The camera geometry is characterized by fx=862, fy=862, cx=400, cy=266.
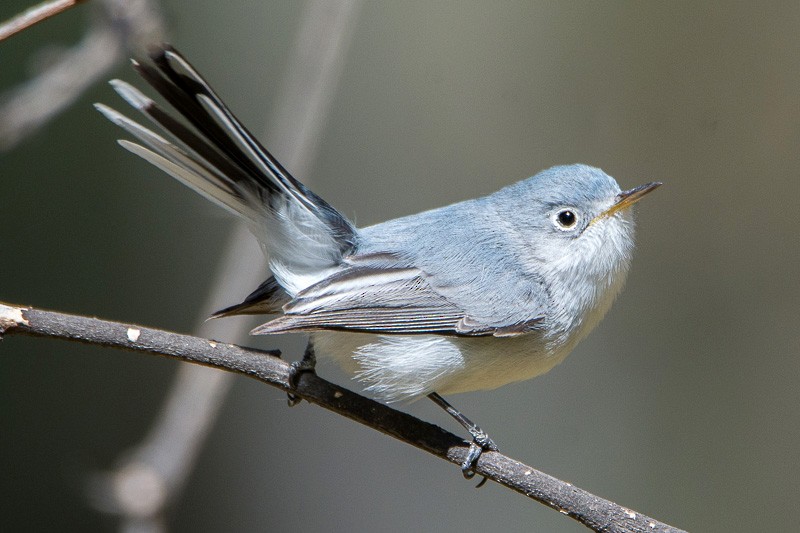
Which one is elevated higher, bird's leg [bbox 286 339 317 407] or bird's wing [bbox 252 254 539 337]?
bird's wing [bbox 252 254 539 337]

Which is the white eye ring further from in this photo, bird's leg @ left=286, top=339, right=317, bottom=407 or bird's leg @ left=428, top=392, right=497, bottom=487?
bird's leg @ left=286, top=339, right=317, bottom=407

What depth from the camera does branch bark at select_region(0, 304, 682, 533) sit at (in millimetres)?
1937

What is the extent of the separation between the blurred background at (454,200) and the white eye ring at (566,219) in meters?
1.40

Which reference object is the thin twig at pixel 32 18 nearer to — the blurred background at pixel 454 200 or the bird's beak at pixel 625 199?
the bird's beak at pixel 625 199

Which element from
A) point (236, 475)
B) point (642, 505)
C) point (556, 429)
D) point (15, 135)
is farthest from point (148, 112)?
point (642, 505)

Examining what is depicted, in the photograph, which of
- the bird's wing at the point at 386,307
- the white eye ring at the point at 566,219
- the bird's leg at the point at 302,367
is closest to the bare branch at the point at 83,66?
the bird's wing at the point at 386,307

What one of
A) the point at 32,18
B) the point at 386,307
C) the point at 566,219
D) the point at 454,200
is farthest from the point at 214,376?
the point at 454,200

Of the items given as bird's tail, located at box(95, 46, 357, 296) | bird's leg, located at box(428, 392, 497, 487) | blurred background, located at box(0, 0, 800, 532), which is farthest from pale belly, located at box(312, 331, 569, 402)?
blurred background, located at box(0, 0, 800, 532)

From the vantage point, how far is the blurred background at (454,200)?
171 inches

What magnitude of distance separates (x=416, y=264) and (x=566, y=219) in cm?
52

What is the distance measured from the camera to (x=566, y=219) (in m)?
2.78

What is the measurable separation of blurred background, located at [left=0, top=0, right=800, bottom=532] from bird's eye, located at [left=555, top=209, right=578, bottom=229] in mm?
1403

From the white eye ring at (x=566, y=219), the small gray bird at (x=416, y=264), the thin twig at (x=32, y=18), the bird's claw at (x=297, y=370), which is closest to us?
the thin twig at (x=32, y=18)

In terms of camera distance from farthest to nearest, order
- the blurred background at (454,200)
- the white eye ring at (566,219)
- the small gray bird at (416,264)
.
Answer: the blurred background at (454,200)
the white eye ring at (566,219)
the small gray bird at (416,264)
